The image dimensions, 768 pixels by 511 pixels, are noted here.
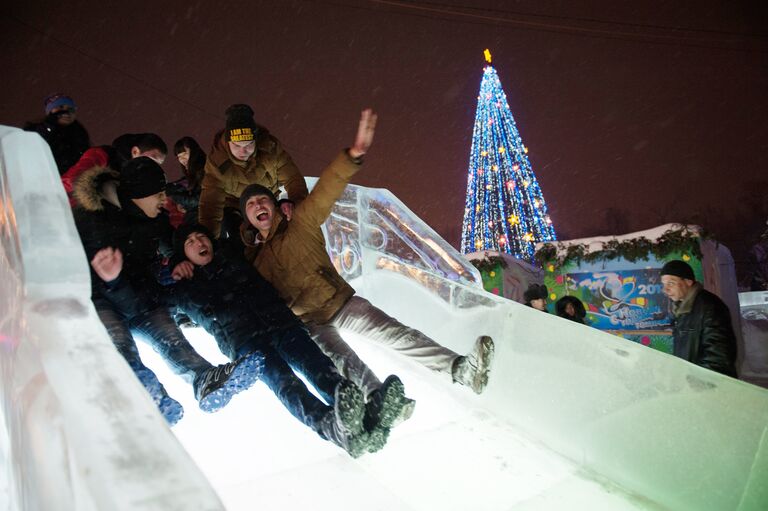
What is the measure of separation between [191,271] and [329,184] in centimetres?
94

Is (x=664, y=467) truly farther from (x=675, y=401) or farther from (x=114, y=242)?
(x=114, y=242)

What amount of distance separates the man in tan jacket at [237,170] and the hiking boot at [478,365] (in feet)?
5.32

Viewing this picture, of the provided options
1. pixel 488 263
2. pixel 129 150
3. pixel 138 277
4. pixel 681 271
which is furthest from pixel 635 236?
pixel 138 277

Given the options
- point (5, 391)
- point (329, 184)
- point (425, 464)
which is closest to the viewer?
point (5, 391)

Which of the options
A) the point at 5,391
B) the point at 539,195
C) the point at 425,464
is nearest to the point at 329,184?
the point at 425,464

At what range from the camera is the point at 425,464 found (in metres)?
2.50

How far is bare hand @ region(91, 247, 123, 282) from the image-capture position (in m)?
2.66

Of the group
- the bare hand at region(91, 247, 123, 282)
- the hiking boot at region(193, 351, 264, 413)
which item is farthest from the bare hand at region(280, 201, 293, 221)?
the hiking boot at region(193, 351, 264, 413)

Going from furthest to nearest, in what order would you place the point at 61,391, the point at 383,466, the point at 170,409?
the point at 383,466
the point at 170,409
the point at 61,391

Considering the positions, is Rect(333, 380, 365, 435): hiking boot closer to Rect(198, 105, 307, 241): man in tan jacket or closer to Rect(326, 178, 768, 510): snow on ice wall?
Rect(326, 178, 768, 510): snow on ice wall

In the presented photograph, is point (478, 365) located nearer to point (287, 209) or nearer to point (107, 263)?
point (287, 209)

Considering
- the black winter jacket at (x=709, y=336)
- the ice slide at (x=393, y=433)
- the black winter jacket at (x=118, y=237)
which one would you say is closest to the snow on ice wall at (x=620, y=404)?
the ice slide at (x=393, y=433)

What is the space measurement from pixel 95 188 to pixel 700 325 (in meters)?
3.50

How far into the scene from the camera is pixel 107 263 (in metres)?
2.67
